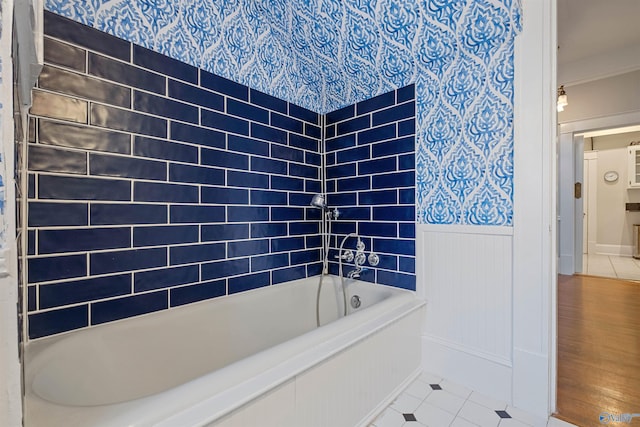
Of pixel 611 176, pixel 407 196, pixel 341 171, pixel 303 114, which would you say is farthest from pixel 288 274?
pixel 611 176

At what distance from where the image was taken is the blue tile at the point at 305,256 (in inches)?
84.0

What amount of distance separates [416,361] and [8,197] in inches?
76.3

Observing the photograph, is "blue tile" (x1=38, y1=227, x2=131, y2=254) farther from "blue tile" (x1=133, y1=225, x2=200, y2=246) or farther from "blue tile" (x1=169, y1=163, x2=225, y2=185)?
"blue tile" (x1=169, y1=163, x2=225, y2=185)

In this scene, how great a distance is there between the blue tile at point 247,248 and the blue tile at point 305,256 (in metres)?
0.26

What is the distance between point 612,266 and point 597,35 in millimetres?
3602

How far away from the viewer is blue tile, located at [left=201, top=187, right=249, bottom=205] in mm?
1622

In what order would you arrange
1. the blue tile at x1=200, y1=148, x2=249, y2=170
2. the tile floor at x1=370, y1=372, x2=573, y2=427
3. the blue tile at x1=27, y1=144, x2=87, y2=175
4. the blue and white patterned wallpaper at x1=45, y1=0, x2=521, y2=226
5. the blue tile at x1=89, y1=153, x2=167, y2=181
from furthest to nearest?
1. the blue tile at x1=200, y1=148, x2=249, y2=170
2. the blue and white patterned wallpaper at x1=45, y1=0, x2=521, y2=226
3. the tile floor at x1=370, y1=372, x2=573, y2=427
4. the blue tile at x1=89, y1=153, x2=167, y2=181
5. the blue tile at x1=27, y1=144, x2=87, y2=175

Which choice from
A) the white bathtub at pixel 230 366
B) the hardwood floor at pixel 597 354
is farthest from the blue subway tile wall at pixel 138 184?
the hardwood floor at pixel 597 354

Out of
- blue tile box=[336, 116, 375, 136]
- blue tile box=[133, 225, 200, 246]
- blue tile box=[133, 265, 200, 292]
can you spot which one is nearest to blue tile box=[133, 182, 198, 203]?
blue tile box=[133, 225, 200, 246]

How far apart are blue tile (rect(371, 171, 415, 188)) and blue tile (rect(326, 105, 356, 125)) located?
53 centimetres

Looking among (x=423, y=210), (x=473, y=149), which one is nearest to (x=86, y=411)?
(x=423, y=210)

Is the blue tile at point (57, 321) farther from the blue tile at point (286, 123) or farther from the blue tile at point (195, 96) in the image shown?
the blue tile at point (286, 123)

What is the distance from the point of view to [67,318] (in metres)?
1.20

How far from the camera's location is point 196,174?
158cm
